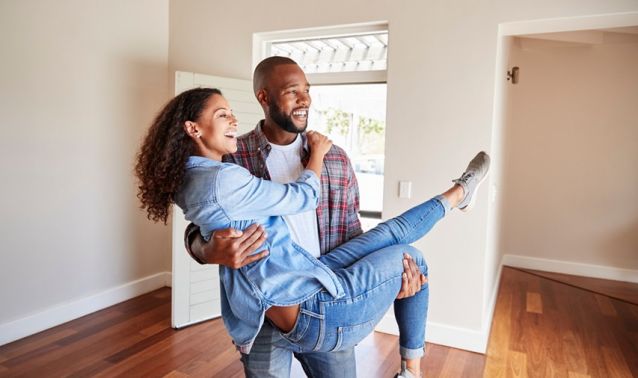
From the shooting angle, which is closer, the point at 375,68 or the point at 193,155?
the point at 193,155

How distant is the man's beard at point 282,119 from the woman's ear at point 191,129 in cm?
31

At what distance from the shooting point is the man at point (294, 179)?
1307 mm

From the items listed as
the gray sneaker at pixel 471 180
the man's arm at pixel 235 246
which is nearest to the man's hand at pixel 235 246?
the man's arm at pixel 235 246

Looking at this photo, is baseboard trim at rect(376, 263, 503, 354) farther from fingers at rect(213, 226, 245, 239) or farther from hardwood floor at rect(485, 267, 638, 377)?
fingers at rect(213, 226, 245, 239)

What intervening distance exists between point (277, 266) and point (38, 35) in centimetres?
278

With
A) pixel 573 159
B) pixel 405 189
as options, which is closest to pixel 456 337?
pixel 405 189

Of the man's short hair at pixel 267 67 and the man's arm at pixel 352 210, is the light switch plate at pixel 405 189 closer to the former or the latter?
the man's arm at pixel 352 210

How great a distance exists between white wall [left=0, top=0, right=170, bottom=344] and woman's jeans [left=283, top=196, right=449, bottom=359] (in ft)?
8.25

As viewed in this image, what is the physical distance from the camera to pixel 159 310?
350 cm

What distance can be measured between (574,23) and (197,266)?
298 centimetres

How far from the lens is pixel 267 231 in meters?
1.19

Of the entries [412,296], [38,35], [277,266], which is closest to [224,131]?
[277,266]

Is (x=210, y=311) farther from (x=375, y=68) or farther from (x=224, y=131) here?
(x=224, y=131)

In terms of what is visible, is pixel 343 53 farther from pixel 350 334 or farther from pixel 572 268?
pixel 572 268
